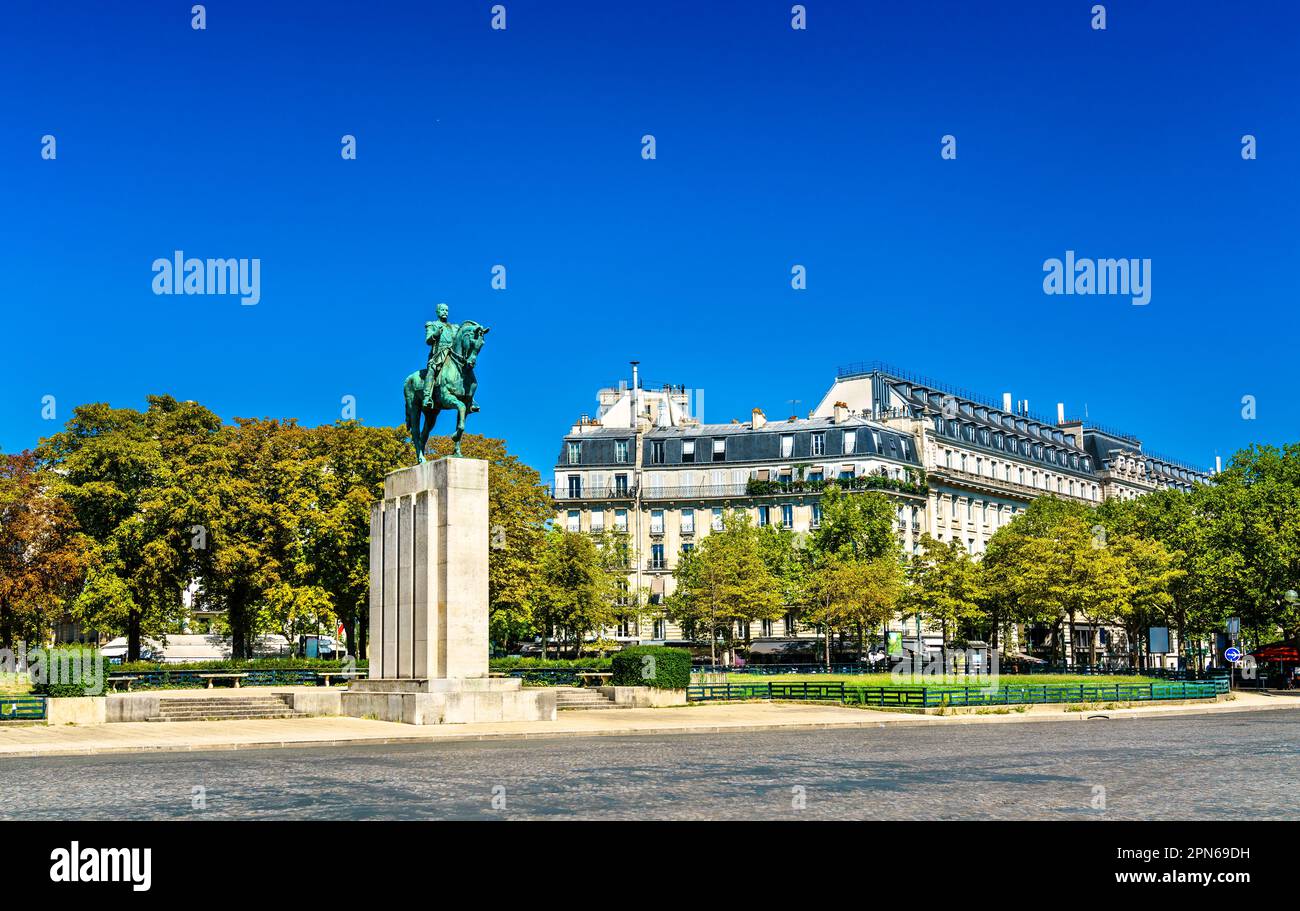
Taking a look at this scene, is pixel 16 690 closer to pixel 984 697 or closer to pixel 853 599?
pixel 984 697

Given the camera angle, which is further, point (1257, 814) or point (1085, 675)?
point (1085, 675)

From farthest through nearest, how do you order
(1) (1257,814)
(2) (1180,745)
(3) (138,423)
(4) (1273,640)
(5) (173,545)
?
(4) (1273,640) → (3) (138,423) → (5) (173,545) → (2) (1180,745) → (1) (1257,814)

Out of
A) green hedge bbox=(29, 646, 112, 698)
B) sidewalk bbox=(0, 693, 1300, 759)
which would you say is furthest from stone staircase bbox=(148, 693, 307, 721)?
green hedge bbox=(29, 646, 112, 698)

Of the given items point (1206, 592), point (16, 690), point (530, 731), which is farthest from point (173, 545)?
point (1206, 592)

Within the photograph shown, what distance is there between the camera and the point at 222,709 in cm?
3947

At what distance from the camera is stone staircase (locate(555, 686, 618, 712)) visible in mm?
45375

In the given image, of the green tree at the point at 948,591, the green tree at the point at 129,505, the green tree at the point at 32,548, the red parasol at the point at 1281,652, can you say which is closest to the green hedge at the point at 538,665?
Answer: the green tree at the point at 129,505

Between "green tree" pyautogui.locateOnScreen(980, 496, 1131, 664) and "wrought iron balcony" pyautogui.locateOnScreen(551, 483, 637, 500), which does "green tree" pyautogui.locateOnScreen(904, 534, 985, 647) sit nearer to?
"green tree" pyautogui.locateOnScreen(980, 496, 1131, 664)

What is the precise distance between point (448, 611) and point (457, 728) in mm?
4253

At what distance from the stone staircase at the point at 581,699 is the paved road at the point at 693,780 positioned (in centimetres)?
1405

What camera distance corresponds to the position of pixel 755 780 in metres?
20.3

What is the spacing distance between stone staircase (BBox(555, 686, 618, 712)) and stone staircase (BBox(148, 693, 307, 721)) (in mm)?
9172

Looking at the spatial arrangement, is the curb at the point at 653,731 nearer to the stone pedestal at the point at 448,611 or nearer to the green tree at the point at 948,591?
the stone pedestal at the point at 448,611
